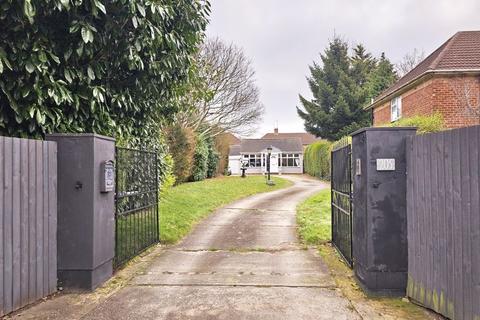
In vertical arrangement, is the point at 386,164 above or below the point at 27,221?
above

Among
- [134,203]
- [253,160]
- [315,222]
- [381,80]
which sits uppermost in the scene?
[381,80]

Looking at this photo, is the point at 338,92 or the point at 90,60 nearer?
the point at 90,60

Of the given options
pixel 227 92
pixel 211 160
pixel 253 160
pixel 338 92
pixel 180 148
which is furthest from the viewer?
pixel 253 160

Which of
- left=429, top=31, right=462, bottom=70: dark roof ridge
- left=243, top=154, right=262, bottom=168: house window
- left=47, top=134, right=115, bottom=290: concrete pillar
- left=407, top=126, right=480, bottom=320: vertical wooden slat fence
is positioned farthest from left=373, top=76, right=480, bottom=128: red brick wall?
left=243, top=154, right=262, bottom=168: house window

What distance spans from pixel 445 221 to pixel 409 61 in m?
39.5

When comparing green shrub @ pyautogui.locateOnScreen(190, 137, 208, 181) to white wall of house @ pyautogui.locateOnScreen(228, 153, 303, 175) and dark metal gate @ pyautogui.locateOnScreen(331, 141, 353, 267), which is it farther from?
white wall of house @ pyautogui.locateOnScreen(228, 153, 303, 175)

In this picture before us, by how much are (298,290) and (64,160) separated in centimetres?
318

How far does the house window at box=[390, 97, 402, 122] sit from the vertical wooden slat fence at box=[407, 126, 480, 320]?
16.1 meters

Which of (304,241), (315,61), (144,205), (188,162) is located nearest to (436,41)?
(315,61)

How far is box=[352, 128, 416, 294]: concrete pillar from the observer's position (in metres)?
4.37

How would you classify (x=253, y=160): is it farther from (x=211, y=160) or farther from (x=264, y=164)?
(x=211, y=160)

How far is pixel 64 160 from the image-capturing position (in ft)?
15.0

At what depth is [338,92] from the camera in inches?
1286

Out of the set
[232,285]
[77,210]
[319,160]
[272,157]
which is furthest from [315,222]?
[272,157]
